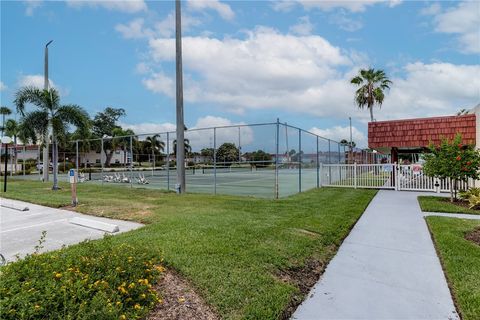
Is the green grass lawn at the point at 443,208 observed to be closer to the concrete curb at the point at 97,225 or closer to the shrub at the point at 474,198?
the shrub at the point at 474,198

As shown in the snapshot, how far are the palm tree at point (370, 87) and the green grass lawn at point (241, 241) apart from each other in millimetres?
21742

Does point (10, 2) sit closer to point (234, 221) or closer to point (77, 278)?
point (234, 221)

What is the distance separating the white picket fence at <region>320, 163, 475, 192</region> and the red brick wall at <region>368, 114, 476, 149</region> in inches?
52.7

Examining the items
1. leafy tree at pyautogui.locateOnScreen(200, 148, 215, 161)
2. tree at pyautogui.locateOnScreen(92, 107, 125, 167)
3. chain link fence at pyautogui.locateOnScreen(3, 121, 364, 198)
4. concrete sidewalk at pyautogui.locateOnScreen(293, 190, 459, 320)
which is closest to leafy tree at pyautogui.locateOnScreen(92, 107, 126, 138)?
tree at pyautogui.locateOnScreen(92, 107, 125, 167)

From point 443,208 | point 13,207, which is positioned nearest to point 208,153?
point 13,207

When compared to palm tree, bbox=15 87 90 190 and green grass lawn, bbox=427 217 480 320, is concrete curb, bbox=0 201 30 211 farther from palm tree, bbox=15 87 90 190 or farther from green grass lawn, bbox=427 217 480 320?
green grass lawn, bbox=427 217 480 320

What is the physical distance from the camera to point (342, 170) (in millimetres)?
17516

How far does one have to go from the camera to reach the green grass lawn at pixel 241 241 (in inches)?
135

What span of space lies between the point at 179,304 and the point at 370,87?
29.5 meters

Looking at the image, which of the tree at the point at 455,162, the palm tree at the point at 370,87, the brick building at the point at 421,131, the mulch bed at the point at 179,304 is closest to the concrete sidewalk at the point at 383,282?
the mulch bed at the point at 179,304

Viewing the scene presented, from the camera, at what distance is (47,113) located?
51.4 feet

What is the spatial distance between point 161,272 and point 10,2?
29.9 ft

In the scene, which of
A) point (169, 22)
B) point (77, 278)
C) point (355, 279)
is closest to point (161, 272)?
point (77, 278)

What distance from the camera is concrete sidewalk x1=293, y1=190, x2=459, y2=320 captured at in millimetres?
3289
